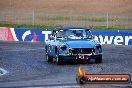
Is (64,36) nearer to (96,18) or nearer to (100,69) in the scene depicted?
(100,69)

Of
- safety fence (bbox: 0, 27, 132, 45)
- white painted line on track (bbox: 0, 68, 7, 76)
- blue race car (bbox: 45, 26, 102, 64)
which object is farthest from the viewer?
safety fence (bbox: 0, 27, 132, 45)

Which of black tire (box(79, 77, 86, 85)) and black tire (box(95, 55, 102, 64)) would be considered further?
black tire (box(95, 55, 102, 64))

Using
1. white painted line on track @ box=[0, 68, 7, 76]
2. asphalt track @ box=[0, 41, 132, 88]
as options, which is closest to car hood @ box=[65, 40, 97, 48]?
asphalt track @ box=[0, 41, 132, 88]

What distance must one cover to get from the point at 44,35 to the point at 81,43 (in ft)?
60.9

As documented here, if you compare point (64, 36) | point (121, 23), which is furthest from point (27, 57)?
point (121, 23)

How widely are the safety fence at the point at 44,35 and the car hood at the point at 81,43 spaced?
14286 mm

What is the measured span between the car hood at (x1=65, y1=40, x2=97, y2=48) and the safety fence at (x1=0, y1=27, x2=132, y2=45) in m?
14.3

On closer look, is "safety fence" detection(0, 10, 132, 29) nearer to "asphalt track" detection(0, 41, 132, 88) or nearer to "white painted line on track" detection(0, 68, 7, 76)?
"asphalt track" detection(0, 41, 132, 88)

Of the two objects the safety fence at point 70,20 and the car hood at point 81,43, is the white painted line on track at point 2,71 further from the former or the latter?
Result: the safety fence at point 70,20

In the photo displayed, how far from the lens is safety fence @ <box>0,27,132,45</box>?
37719 mm

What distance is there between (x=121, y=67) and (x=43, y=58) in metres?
6.32

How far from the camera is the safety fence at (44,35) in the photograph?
124 feet

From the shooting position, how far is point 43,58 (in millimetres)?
27328

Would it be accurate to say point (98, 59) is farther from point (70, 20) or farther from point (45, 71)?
point (70, 20)
